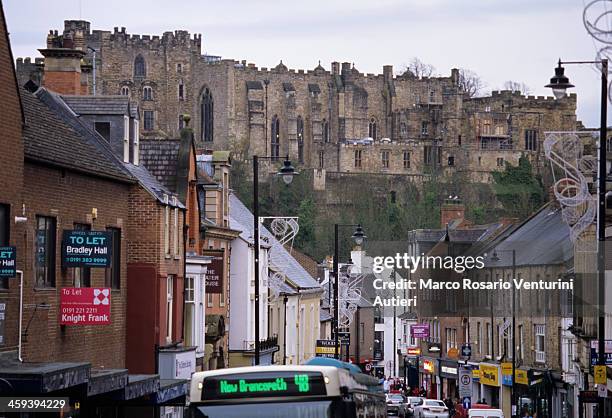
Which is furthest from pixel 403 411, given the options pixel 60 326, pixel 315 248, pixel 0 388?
pixel 315 248

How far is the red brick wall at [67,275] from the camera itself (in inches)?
1033

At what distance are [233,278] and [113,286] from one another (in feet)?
59.8

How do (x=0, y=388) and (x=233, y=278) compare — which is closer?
(x=0, y=388)

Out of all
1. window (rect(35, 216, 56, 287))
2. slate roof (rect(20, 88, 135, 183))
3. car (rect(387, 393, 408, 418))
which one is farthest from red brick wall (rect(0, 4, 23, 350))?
car (rect(387, 393, 408, 418))

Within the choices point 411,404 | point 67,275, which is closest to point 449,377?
point 411,404

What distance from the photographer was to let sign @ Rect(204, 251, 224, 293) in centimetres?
4181

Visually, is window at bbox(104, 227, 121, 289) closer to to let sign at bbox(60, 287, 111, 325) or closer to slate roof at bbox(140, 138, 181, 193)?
to let sign at bbox(60, 287, 111, 325)

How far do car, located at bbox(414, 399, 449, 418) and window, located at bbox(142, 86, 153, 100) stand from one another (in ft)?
376

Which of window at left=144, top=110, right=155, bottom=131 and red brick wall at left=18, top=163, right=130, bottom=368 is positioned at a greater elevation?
window at left=144, top=110, right=155, bottom=131

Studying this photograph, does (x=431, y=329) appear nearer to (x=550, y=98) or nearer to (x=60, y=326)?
(x=60, y=326)

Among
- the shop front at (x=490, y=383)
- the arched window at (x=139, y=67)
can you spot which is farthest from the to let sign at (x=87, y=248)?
the arched window at (x=139, y=67)

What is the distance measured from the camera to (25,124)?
26.4 metres

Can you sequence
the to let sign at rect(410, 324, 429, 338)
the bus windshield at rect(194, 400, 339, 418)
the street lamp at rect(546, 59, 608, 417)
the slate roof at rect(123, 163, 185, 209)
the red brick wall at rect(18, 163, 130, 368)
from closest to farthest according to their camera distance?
the bus windshield at rect(194, 400, 339, 418)
the red brick wall at rect(18, 163, 130, 368)
the street lamp at rect(546, 59, 608, 417)
the slate roof at rect(123, 163, 185, 209)
the to let sign at rect(410, 324, 429, 338)

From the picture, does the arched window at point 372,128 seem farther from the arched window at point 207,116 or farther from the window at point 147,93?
the window at point 147,93
